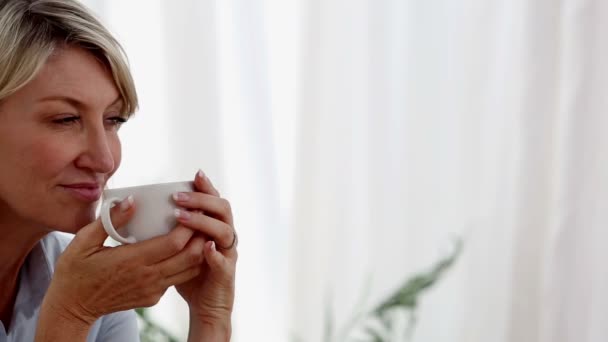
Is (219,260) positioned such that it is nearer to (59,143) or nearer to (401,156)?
(59,143)

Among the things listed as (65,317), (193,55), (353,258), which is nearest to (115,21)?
(193,55)

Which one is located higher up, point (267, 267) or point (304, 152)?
point (304, 152)

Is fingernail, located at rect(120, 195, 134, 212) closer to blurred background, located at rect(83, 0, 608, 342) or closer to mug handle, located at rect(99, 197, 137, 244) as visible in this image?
mug handle, located at rect(99, 197, 137, 244)

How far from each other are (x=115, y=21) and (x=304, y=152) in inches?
21.8

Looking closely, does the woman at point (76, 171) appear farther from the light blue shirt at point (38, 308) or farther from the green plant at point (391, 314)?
Result: the green plant at point (391, 314)

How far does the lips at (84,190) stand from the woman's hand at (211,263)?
0.42ft

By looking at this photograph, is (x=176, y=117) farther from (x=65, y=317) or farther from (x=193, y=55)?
(x=65, y=317)

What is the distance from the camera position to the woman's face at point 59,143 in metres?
1.04

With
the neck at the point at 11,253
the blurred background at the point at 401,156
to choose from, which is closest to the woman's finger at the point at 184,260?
the neck at the point at 11,253

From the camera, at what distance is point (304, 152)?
6.79ft

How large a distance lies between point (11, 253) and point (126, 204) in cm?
33

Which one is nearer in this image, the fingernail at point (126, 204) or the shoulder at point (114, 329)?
the fingernail at point (126, 204)

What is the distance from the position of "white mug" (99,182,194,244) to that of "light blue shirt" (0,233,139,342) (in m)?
0.29

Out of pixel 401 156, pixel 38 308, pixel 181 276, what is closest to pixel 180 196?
pixel 181 276
